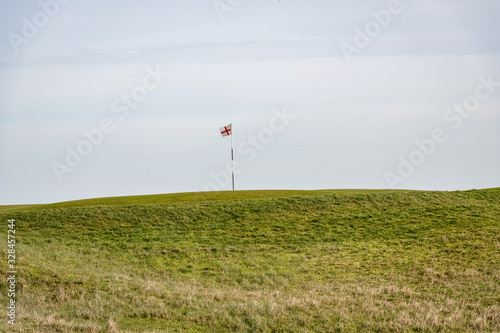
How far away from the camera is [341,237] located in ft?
81.0

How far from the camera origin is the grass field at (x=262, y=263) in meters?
13.4

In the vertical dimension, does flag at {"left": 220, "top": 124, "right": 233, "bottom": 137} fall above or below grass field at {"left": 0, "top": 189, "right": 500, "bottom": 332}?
above

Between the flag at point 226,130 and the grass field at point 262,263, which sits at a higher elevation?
the flag at point 226,130

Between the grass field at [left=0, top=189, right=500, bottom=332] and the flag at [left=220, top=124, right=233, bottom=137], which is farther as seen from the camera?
the flag at [left=220, top=124, right=233, bottom=137]

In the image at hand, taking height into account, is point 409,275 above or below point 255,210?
below

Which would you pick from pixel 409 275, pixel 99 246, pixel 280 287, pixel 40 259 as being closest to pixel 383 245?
pixel 409 275

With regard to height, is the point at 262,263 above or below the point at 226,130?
below

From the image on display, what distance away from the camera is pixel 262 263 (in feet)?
69.0

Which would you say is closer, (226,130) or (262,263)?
(262,263)

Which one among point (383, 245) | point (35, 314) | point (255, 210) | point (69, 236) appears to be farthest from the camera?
point (255, 210)

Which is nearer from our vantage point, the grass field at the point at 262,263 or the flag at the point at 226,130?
the grass field at the point at 262,263

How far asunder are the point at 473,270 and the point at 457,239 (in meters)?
4.64

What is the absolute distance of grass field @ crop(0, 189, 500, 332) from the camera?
13.4 meters

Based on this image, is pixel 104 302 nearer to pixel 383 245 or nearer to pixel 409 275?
pixel 409 275
